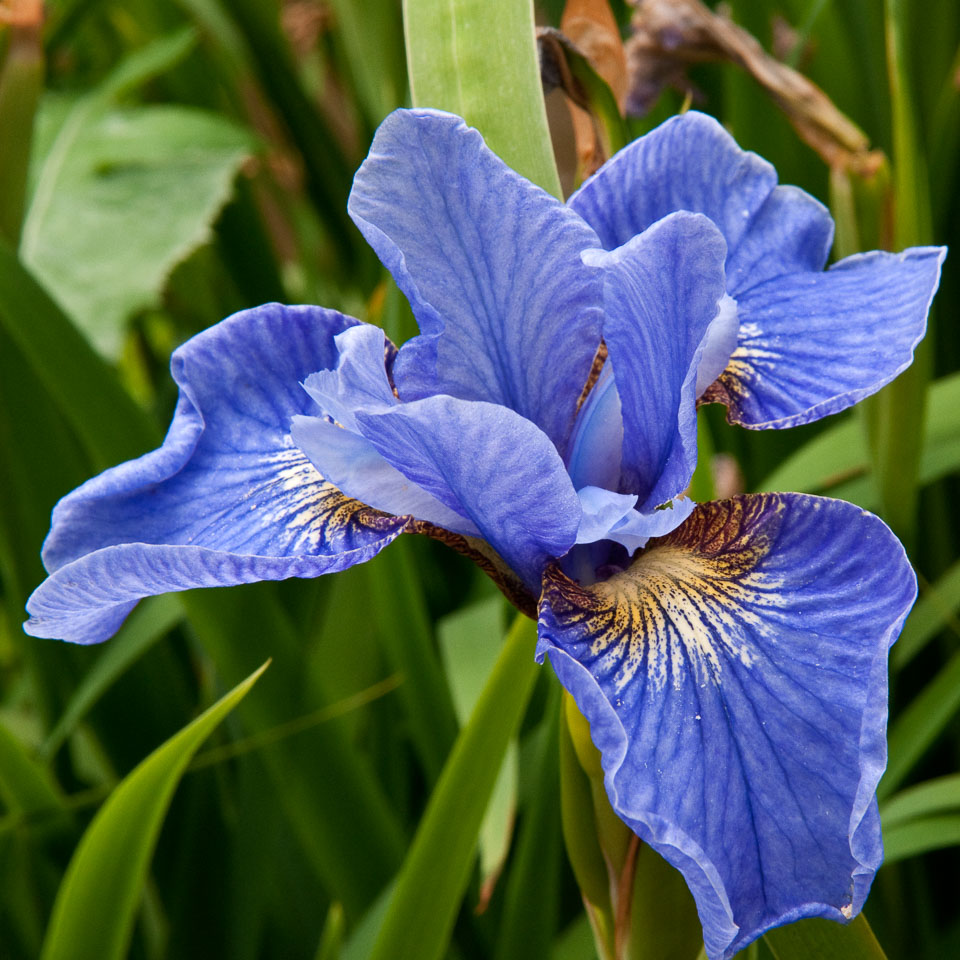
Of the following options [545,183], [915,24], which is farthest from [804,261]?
[915,24]

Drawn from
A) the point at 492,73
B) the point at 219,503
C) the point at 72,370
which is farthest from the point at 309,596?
the point at 492,73

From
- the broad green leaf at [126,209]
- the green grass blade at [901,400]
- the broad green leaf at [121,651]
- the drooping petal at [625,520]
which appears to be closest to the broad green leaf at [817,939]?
A: the drooping petal at [625,520]

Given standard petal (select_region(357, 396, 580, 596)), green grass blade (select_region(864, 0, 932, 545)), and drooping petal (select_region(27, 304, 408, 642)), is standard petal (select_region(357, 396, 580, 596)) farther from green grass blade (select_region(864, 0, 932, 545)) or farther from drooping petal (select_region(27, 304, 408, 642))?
green grass blade (select_region(864, 0, 932, 545))

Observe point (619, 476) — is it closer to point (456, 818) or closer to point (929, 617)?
point (456, 818)

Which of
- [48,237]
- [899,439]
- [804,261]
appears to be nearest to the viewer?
[804,261]

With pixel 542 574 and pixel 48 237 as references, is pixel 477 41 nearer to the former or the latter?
pixel 542 574

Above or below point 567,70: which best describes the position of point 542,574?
below

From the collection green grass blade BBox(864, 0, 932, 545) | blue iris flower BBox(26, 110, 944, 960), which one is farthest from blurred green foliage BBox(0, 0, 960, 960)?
blue iris flower BBox(26, 110, 944, 960)
